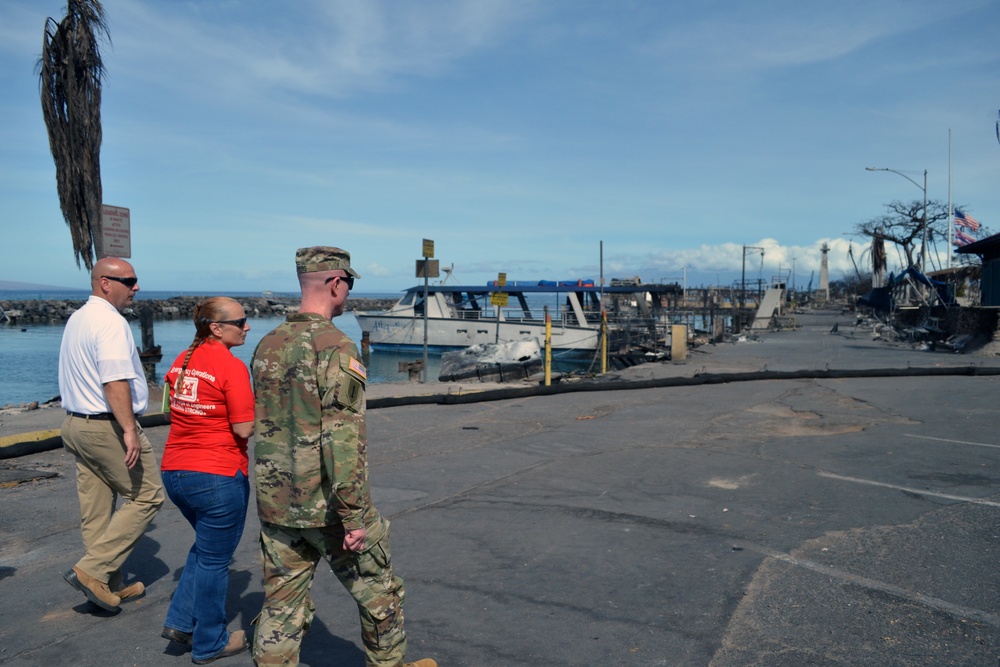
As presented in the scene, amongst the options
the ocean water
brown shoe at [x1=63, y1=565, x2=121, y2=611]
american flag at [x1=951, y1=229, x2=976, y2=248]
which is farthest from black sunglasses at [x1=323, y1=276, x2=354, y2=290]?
american flag at [x1=951, y1=229, x2=976, y2=248]

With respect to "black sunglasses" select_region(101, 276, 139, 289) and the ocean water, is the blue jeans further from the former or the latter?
the ocean water

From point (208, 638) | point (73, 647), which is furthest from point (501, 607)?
point (73, 647)

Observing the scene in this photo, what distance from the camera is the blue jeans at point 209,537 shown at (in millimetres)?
3514

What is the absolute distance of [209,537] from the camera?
3555mm

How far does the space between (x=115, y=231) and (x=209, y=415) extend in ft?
18.7

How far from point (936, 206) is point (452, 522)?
6388 centimetres

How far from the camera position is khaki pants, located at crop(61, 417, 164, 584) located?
4.14m

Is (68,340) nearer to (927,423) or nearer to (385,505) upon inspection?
(385,505)

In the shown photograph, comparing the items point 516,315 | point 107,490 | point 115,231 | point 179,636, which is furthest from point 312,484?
point 516,315

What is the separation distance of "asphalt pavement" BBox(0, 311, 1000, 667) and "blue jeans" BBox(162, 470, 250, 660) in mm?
205

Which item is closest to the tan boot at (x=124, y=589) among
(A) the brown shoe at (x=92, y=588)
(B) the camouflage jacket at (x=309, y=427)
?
(A) the brown shoe at (x=92, y=588)

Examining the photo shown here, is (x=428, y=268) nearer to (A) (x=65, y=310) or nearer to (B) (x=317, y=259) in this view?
(B) (x=317, y=259)

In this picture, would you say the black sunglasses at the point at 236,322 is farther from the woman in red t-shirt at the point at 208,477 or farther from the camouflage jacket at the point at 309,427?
the camouflage jacket at the point at 309,427

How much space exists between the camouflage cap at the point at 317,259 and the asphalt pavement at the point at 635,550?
1.87 meters
